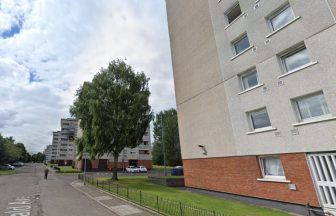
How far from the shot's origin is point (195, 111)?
2048 centimetres

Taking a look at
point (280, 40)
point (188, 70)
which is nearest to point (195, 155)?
point (188, 70)

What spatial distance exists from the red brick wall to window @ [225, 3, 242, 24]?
10.4m

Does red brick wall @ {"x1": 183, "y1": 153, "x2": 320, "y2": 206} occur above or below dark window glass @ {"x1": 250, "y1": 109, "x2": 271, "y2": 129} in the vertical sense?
below

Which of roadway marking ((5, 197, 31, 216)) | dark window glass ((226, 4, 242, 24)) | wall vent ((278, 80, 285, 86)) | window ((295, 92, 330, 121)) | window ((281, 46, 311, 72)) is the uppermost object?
dark window glass ((226, 4, 242, 24))

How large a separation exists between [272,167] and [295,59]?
6307 millimetres

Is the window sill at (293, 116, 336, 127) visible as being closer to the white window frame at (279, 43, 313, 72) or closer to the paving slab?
the white window frame at (279, 43, 313, 72)

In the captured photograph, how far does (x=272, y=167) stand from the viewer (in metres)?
13.9

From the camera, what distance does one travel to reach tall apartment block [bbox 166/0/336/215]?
1123 cm

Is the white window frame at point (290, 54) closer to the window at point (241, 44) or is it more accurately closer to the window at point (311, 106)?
the window at point (311, 106)

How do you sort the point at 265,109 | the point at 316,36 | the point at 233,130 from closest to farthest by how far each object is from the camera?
the point at 316,36
the point at 265,109
the point at 233,130

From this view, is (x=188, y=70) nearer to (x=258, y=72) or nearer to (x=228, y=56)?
(x=228, y=56)

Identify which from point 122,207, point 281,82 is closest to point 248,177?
point 281,82

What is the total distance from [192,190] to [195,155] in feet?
10.1

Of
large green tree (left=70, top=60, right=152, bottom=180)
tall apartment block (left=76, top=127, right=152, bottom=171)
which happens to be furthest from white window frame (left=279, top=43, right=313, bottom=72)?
tall apartment block (left=76, top=127, right=152, bottom=171)
